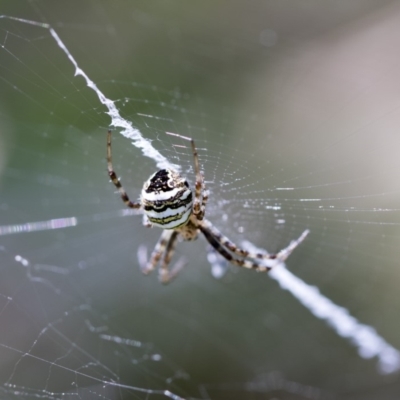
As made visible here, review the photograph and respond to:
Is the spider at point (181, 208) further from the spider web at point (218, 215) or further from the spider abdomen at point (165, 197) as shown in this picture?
the spider web at point (218, 215)

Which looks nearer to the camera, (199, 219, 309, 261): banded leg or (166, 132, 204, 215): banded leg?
(166, 132, 204, 215): banded leg

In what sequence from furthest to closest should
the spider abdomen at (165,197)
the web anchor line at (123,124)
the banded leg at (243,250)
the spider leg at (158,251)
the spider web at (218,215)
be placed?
the spider web at (218,215), the spider leg at (158,251), the banded leg at (243,250), the spider abdomen at (165,197), the web anchor line at (123,124)

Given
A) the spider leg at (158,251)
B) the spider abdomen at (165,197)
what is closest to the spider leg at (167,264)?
the spider leg at (158,251)

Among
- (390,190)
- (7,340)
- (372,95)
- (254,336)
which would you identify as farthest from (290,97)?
(7,340)

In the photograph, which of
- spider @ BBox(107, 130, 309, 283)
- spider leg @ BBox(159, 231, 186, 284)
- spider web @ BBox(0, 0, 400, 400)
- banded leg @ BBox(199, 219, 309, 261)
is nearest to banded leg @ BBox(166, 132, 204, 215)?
spider @ BBox(107, 130, 309, 283)

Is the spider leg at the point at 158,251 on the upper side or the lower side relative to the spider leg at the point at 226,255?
upper

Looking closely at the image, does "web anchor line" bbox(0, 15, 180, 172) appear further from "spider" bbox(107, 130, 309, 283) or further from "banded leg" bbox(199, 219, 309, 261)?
"banded leg" bbox(199, 219, 309, 261)
